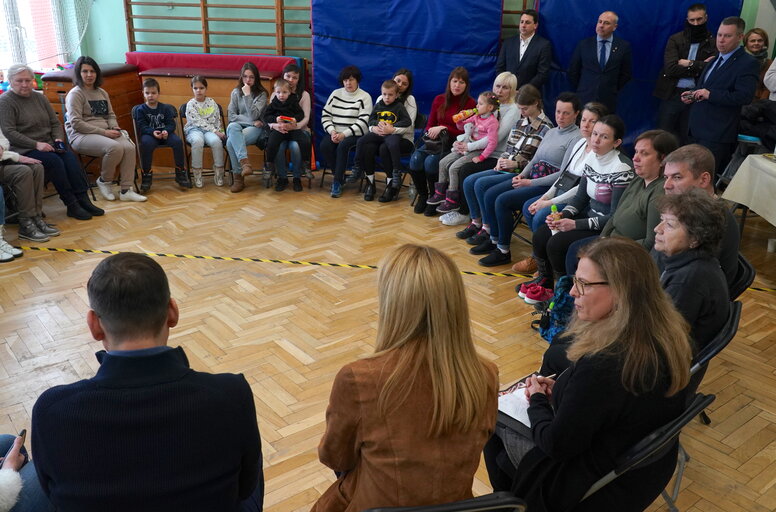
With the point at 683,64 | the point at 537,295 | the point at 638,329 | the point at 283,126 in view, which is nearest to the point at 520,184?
the point at 537,295

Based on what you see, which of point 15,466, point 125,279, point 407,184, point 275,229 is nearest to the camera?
point 125,279

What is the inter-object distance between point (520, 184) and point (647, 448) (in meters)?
3.26

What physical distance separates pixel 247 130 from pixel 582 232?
375 centimetres

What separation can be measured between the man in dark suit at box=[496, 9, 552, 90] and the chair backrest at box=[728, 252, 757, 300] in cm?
383

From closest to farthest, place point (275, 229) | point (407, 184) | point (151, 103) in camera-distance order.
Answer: point (275, 229), point (151, 103), point (407, 184)

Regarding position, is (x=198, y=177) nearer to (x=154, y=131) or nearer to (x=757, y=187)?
(x=154, y=131)

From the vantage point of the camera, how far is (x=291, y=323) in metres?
3.79

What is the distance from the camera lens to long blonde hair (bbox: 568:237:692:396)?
1.73 metres

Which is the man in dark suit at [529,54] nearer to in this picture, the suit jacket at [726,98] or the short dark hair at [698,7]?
the short dark hair at [698,7]

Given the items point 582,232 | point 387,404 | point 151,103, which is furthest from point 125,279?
point 151,103

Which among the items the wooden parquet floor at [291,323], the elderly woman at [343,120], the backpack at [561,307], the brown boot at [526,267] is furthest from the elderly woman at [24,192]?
the backpack at [561,307]

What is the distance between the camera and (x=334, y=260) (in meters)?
4.75

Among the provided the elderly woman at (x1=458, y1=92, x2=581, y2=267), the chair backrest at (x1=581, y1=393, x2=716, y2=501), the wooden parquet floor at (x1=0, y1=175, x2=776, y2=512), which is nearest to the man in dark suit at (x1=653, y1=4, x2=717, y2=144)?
the wooden parquet floor at (x1=0, y1=175, x2=776, y2=512)

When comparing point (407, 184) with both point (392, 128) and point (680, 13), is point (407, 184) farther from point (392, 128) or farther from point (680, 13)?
point (680, 13)
